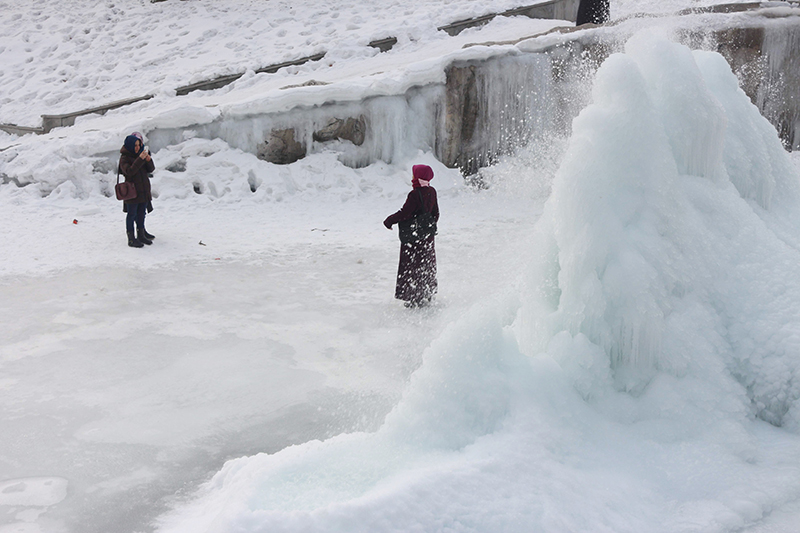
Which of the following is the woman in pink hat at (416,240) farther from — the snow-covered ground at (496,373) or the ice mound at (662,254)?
the ice mound at (662,254)

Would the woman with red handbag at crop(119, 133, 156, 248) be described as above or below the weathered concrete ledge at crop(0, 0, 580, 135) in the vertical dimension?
below

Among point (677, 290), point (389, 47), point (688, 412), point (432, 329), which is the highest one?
point (389, 47)

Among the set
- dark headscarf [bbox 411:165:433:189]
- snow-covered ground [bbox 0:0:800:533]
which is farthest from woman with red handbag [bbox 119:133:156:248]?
dark headscarf [bbox 411:165:433:189]

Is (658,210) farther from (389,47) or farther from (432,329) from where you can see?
(389,47)

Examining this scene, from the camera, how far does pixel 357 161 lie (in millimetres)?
11133

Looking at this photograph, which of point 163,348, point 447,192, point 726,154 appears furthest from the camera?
point 447,192

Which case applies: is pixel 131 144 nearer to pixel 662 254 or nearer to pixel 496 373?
pixel 496 373

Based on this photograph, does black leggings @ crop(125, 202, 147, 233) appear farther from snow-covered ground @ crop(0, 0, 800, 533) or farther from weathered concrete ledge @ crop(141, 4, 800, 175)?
weathered concrete ledge @ crop(141, 4, 800, 175)

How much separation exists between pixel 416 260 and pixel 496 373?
2.83 meters

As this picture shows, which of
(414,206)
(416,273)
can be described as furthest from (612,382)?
(414,206)

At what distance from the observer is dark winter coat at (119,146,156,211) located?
25.8 ft

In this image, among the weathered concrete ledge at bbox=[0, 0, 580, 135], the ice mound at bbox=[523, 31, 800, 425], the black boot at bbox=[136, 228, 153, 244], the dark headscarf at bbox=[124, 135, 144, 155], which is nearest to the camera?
the ice mound at bbox=[523, 31, 800, 425]

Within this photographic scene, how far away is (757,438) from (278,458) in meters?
2.39

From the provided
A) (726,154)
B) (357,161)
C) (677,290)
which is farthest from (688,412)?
(357,161)
